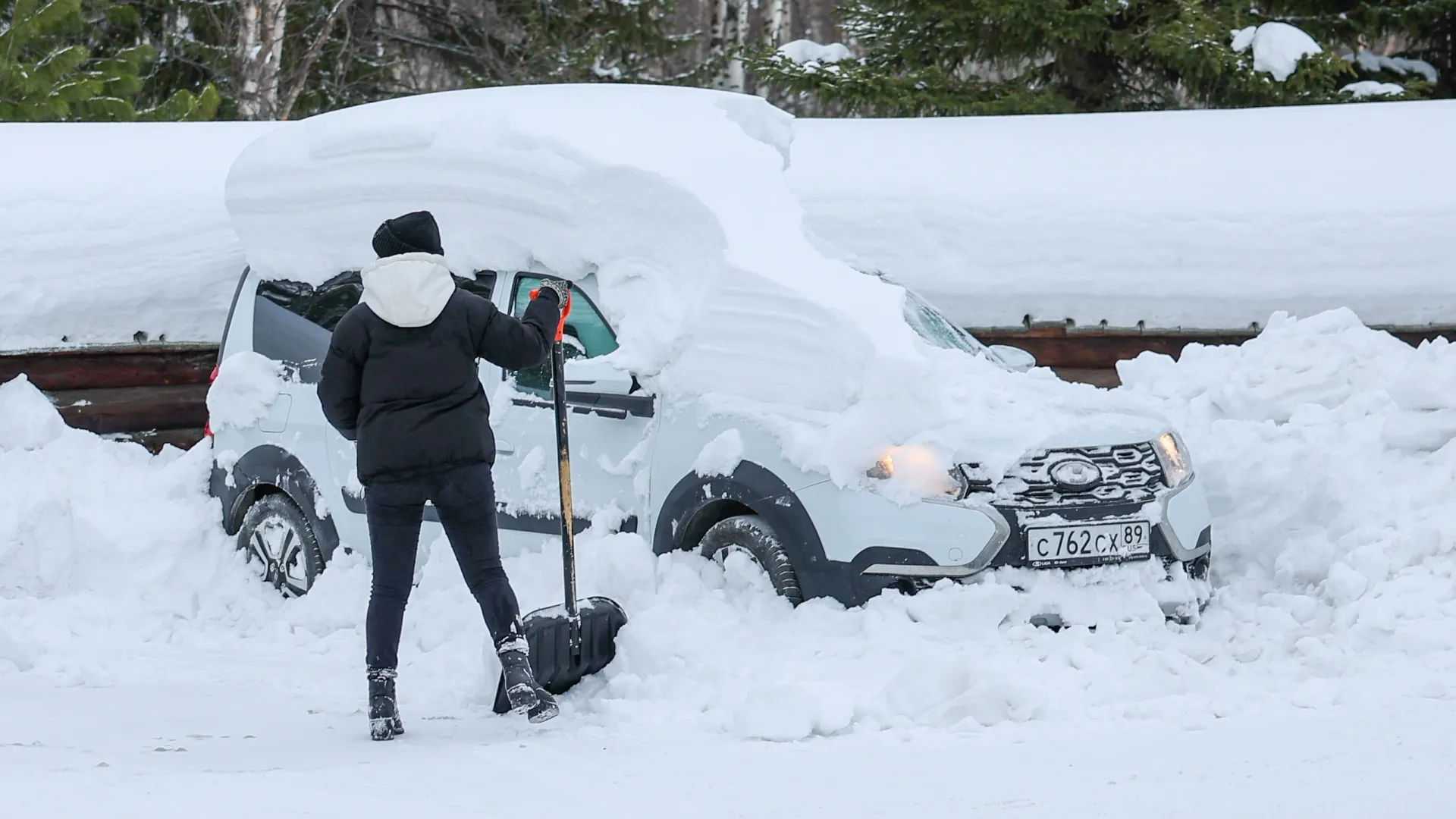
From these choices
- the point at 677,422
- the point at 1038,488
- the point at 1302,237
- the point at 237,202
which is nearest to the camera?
the point at 1038,488

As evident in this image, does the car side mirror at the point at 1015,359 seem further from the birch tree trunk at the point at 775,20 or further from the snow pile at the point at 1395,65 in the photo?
the birch tree trunk at the point at 775,20

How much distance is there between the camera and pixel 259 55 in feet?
47.7

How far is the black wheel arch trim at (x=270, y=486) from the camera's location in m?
6.46

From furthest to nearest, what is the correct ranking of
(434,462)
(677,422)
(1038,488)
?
(677,422)
(1038,488)
(434,462)

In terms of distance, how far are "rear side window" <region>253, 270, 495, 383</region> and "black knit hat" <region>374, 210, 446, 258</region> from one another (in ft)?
5.45

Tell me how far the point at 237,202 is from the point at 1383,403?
5.37 m

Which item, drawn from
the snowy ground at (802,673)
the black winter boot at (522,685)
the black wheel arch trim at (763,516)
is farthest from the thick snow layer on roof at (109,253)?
the black winter boot at (522,685)

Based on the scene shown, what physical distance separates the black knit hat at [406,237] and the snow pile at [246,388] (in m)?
2.07

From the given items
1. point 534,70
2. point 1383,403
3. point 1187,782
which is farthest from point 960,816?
point 534,70

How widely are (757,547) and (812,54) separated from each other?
8.21 meters

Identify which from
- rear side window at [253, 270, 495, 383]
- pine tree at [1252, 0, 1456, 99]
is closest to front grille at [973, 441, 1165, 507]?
rear side window at [253, 270, 495, 383]

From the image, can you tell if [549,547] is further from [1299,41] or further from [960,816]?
[1299,41]

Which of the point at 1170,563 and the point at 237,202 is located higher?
the point at 237,202

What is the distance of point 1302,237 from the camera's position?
30.9 ft
